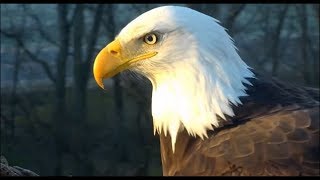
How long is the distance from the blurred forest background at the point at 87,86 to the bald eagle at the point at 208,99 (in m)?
4.88

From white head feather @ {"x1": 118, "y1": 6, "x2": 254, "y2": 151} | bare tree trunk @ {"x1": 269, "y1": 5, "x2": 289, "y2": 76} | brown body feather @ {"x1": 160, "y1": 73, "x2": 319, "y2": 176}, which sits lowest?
brown body feather @ {"x1": 160, "y1": 73, "x2": 319, "y2": 176}

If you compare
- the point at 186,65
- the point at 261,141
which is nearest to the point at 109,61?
the point at 186,65

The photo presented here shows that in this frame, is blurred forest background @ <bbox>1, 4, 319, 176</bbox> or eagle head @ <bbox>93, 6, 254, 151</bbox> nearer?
eagle head @ <bbox>93, 6, 254, 151</bbox>

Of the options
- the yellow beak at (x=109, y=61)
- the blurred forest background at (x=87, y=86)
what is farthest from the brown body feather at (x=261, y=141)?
the blurred forest background at (x=87, y=86)

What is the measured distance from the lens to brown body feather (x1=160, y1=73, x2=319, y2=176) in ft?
7.84

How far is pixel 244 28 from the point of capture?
25.3 feet

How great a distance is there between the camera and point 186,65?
9.00 feet

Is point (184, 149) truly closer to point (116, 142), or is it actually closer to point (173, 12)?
point (173, 12)

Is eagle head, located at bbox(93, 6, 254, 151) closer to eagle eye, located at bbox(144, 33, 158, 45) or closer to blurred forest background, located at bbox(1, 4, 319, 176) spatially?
eagle eye, located at bbox(144, 33, 158, 45)

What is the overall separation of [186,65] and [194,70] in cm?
5

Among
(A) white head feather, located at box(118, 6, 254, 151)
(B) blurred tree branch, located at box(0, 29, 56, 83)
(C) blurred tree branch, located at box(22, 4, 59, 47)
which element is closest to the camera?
(A) white head feather, located at box(118, 6, 254, 151)

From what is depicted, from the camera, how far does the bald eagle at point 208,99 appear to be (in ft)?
8.02

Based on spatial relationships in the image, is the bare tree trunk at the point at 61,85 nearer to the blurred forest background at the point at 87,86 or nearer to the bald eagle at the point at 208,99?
the blurred forest background at the point at 87,86

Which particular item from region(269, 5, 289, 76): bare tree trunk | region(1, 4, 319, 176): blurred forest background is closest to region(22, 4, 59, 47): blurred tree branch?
region(1, 4, 319, 176): blurred forest background
